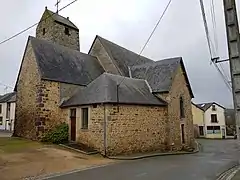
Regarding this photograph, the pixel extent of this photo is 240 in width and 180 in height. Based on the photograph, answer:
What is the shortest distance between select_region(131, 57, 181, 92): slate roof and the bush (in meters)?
8.25

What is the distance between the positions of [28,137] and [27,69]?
549 centimetres

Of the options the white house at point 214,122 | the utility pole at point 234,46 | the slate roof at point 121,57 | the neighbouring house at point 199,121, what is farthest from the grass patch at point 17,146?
the white house at point 214,122

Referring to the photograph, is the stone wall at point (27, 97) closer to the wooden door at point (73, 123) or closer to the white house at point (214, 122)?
the wooden door at point (73, 123)

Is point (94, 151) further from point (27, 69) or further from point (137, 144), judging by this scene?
point (27, 69)

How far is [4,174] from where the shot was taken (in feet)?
32.8

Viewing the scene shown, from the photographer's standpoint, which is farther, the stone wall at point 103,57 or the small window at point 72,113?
the stone wall at point 103,57

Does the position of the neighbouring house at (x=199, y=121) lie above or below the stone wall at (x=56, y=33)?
below

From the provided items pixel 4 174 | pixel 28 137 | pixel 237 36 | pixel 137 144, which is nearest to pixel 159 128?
pixel 137 144

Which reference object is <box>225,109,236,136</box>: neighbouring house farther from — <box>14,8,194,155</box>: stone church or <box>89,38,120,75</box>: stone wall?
<box>89,38,120,75</box>: stone wall

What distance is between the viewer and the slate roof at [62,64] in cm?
2017

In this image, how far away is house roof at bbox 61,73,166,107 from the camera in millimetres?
17812

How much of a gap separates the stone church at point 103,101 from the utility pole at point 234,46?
36.9ft

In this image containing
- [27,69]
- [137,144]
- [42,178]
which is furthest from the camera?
[27,69]

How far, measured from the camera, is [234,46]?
21.3ft
